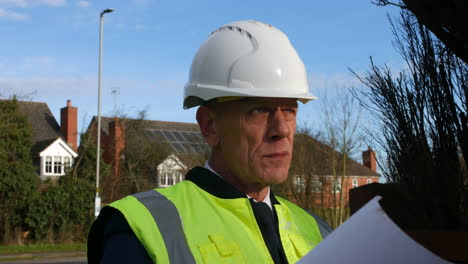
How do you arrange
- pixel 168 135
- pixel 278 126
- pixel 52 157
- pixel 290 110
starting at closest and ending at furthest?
pixel 278 126, pixel 290 110, pixel 52 157, pixel 168 135

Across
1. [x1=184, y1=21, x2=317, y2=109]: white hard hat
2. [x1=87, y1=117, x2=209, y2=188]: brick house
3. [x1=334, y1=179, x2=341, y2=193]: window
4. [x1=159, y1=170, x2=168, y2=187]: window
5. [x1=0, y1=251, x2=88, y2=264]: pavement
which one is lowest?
[x1=0, y1=251, x2=88, y2=264]: pavement

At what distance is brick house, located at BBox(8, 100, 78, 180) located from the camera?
38.2 meters

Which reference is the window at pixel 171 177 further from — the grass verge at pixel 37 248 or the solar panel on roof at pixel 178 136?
the grass verge at pixel 37 248

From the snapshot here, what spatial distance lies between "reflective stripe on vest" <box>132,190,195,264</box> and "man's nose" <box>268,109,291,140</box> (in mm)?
406

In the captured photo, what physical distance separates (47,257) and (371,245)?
20321 millimetres

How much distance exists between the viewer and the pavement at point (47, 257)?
18.3 m

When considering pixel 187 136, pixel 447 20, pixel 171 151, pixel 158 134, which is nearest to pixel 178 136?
pixel 187 136

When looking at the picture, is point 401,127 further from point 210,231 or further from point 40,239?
point 40,239

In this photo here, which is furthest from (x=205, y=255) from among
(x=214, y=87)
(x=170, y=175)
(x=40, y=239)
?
(x=170, y=175)

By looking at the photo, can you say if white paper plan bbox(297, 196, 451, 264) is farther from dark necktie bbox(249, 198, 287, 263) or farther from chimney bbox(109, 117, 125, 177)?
chimney bbox(109, 117, 125, 177)

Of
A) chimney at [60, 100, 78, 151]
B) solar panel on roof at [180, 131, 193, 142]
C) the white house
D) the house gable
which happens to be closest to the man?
the house gable

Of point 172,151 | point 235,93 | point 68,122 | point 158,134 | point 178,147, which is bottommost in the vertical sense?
point 172,151

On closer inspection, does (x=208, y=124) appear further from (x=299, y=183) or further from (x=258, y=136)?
(x=299, y=183)

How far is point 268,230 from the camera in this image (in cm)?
205
